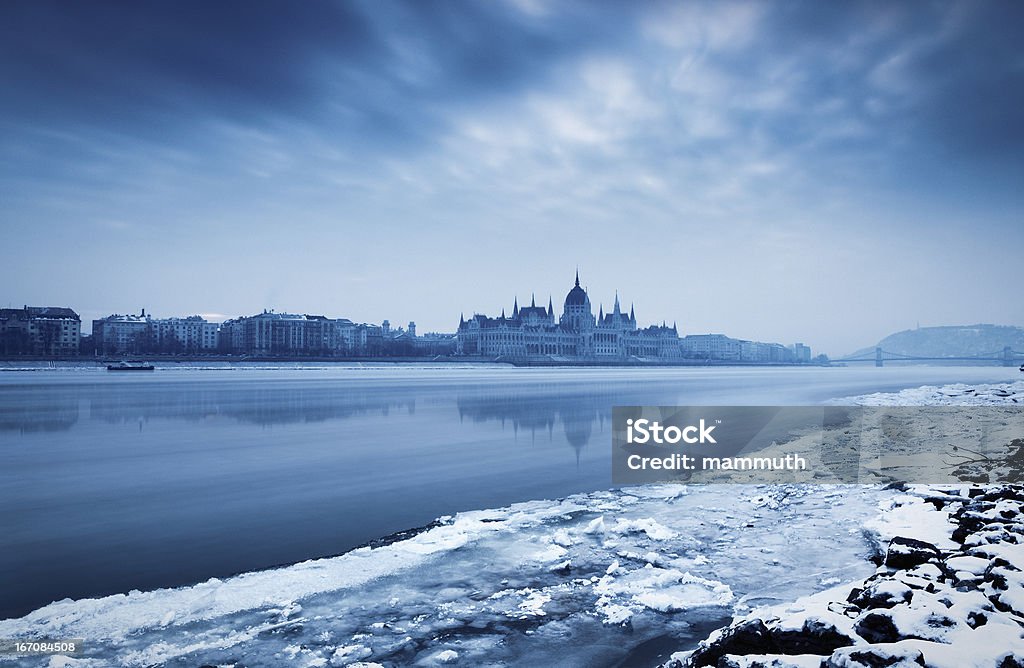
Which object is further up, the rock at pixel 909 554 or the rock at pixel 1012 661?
the rock at pixel 1012 661

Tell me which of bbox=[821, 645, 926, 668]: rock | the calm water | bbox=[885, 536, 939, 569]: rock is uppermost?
bbox=[821, 645, 926, 668]: rock

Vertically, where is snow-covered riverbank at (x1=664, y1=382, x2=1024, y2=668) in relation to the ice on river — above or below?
above

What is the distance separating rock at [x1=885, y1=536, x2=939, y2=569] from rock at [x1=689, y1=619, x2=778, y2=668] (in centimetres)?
192

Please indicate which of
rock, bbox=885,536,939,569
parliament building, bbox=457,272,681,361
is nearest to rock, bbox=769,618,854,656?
rock, bbox=885,536,939,569

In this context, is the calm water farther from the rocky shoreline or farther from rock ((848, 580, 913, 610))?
rock ((848, 580, 913, 610))

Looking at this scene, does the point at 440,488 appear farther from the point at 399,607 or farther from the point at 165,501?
the point at 399,607

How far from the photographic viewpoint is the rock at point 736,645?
141 inches

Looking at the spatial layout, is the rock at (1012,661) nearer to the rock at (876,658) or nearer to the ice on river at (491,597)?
the rock at (876,658)

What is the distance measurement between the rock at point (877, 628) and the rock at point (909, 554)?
149cm

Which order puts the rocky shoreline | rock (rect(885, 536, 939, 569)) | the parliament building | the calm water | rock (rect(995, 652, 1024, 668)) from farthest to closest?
the parliament building
the calm water
rock (rect(885, 536, 939, 569))
the rocky shoreline
rock (rect(995, 652, 1024, 668))

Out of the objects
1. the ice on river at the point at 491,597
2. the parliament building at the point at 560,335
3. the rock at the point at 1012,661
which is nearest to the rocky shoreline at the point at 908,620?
the rock at the point at 1012,661

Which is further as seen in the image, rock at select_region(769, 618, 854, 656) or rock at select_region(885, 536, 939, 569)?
rock at select_region(885, 536, 939, 569)

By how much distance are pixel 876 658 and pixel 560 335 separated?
161 metres

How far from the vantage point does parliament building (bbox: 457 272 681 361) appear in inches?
6166
